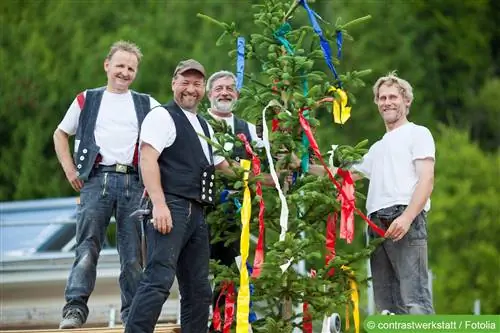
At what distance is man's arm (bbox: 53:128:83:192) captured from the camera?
12133 millimetres

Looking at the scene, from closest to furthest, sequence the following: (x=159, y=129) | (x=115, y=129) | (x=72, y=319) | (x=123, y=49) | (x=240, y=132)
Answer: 1. (x=159, y=129)
2. (x=72, y=319)
3. (x=115, y=129)
4. (x=123, y=49)
5. (x=240, y=132)

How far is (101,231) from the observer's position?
479 inches

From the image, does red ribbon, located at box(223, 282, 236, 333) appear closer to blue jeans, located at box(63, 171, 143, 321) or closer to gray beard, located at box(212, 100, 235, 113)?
blue jeans, located at box(63, 171, 143, 321)

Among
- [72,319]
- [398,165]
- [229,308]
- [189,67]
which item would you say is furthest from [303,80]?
[72,319]

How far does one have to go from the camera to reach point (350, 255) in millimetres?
12195

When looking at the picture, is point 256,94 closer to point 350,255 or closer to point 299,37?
point 299,37

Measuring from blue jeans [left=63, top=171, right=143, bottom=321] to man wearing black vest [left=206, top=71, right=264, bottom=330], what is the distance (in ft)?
2.27

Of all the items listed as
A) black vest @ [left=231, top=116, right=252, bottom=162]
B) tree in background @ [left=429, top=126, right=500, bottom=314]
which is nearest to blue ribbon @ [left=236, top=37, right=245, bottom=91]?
black vest @ [left=231, top=116, right=252, bottom=162]

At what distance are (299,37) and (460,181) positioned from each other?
3256 cm

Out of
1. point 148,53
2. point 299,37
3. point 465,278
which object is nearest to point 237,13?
point 148,53

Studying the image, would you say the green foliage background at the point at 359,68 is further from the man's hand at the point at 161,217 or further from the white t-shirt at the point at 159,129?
the man's hand at the point at 161,217

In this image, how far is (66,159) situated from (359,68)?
36500mm

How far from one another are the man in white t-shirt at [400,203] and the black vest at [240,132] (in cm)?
93

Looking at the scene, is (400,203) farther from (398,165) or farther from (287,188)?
(287,188)
